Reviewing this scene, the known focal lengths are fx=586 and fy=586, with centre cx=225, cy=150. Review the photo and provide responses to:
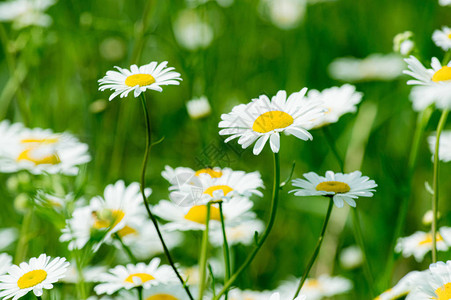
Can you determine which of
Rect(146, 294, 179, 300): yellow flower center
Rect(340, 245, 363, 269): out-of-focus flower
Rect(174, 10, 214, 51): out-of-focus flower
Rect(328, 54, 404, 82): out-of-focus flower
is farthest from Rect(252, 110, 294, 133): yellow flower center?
Rect(174, 10, 214, 51): out-of-focus flower

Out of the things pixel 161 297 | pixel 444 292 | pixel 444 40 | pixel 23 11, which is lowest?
pixel 161 297

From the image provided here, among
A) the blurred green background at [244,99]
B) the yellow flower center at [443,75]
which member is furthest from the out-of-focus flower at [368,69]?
the yellow flower center at [443,75]

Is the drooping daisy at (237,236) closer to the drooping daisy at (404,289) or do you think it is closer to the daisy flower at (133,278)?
the daisy flower at (133,278)

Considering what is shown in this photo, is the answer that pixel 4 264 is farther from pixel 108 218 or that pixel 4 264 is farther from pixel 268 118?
pixel 268 118

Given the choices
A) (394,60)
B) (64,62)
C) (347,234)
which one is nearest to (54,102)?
(64,62)

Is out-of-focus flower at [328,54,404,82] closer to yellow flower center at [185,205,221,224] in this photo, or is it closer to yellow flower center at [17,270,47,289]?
yellow flower center at [185,205,221,224]

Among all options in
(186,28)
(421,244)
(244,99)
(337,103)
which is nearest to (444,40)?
(337,103)
